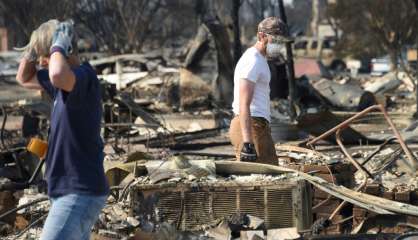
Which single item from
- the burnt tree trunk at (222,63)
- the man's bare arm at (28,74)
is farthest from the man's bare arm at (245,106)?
the burnt tree trunk at (222,63)

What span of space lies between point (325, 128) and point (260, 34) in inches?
256

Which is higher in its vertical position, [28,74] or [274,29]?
[274,29]

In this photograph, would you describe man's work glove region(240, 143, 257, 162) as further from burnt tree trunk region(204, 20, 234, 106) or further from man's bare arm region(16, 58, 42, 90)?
burnt tree trunk region(204, 20, 234, 106)

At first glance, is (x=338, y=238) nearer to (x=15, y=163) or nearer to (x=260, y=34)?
(x=260, y=34)

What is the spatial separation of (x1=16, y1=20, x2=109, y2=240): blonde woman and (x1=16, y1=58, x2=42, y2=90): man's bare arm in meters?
0.10

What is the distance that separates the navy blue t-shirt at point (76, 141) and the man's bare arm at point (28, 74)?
0.77 feet

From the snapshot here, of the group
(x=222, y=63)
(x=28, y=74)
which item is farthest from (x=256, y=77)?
(x=222, y=63)

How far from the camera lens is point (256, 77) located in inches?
270

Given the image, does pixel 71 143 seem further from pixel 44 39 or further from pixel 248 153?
pixel 248 153

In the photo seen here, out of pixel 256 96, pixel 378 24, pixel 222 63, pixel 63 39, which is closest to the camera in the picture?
pixel 63 39

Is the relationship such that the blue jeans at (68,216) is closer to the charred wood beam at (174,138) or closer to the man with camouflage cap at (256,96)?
the man with camouflage cap at (256,96)

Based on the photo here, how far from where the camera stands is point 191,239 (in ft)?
22.1

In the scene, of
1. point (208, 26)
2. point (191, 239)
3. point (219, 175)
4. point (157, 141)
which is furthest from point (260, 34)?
point (208, 26)

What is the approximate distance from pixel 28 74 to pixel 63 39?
0.40 m
